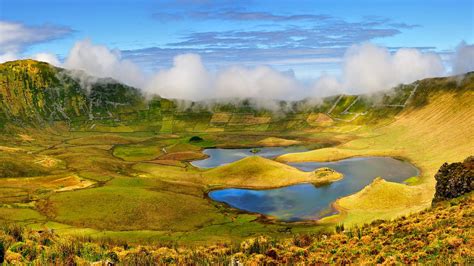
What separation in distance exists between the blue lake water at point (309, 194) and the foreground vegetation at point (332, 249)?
52229mm

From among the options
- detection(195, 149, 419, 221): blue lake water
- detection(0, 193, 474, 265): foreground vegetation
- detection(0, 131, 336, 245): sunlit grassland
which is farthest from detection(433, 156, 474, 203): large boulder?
detection(195, 149, 419, 221): blue lake water

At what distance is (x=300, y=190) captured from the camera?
131000 mm

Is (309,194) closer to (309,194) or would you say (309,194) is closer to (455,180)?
(309,194)

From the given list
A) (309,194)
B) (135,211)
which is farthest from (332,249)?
(309,194)

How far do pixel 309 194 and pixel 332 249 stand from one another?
82666 millimetres

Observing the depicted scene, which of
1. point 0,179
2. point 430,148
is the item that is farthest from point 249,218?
point 430,148

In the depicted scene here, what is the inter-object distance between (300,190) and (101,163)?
89.1m

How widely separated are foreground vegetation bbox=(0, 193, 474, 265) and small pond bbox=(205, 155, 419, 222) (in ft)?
169

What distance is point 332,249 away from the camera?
43.8 metres

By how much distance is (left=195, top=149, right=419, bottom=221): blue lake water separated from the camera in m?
107

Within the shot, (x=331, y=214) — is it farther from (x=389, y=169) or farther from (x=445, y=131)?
(x=445, y=131)

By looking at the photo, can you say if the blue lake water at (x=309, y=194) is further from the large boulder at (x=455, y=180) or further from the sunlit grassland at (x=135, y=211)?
the large boulder at (x=455, y=180)

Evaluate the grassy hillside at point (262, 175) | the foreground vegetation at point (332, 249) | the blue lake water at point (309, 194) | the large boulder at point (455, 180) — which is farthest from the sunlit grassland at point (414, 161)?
the foreground vegetation at point (332, 249)

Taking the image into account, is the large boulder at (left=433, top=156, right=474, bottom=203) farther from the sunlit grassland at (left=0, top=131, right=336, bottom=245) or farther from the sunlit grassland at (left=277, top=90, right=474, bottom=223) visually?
the sunlit grassland at (left=0, top=131, right=336, bottom=245)
